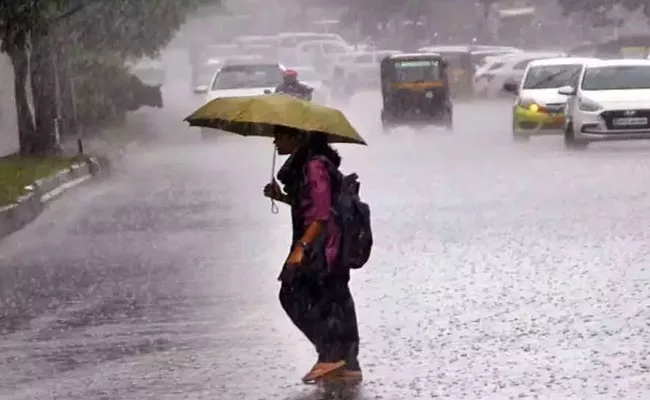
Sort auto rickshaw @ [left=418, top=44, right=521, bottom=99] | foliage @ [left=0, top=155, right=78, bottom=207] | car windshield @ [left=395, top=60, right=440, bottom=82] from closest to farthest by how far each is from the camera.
Result: foliage @ [left=0, top=155, right=78, bottom=207], car windshield @ [left=395, top=60, right=440, bottom=82], auto rickshaw @ [left=418, top=44, right=521, bottom=99]

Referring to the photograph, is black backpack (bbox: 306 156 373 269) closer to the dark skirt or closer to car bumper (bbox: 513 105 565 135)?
the dark skirt

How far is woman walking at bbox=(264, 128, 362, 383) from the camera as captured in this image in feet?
30.3

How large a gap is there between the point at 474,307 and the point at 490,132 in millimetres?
→ 24783

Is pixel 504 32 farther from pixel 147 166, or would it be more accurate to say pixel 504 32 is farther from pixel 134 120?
pixel 147 166

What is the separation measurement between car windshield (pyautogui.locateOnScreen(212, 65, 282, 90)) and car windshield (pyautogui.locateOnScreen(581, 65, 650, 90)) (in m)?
10.7

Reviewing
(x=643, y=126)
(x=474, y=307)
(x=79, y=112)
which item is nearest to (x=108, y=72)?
(x=79, y=112)

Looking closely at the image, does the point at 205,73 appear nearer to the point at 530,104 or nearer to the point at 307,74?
the point at 307,74

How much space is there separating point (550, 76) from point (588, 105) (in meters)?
5.89

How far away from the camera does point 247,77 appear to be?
39438 millimetres

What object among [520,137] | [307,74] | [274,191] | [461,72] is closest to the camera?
[274,191]

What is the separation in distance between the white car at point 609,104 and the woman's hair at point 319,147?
19136 mm

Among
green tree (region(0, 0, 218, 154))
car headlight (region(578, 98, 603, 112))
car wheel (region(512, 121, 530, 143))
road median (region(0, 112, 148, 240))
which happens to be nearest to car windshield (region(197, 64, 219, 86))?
green tree (region(0, 0, 218, 154))

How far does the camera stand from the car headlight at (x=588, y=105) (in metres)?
28.3

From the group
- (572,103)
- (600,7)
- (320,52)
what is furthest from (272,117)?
(320,52)
